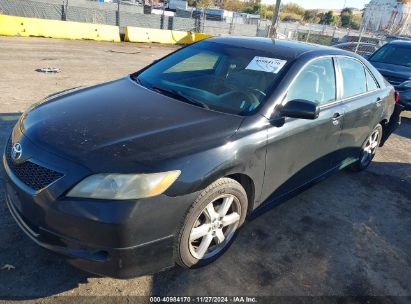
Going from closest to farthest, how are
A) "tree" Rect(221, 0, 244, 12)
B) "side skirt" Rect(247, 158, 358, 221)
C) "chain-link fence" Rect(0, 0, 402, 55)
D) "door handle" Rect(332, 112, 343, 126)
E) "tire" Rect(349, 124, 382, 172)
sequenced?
"side skirt" Rect(247, 158, 358, 221), "door handle" Rect(332, 112, 343, 126), "tire" Rect(349, 124, 382, 172), "chain-link fence" Rect(0, 0, 402, 55), "tree" Rect(221, 0, 244, 12)

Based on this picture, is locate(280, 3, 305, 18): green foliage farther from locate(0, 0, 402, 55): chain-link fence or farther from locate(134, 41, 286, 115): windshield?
locate(134, 41, 286, 115): windshield

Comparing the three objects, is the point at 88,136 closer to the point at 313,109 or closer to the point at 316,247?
the point at 313,109

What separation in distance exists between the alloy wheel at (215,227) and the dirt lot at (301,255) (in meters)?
0.16

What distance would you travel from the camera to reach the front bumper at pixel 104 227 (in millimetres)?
2246

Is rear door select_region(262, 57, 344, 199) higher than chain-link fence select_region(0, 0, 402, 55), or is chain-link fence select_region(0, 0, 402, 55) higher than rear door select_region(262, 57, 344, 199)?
rear door select_region(262, 57, 344, 199)

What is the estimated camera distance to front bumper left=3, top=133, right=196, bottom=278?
2246 mm

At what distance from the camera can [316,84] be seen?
12.2ft

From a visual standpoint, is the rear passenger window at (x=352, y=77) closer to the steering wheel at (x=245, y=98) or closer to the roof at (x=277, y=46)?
the roof at (x=277, y=46)

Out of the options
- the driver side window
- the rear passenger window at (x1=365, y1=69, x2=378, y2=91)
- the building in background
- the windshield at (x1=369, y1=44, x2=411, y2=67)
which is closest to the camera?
the driver side window

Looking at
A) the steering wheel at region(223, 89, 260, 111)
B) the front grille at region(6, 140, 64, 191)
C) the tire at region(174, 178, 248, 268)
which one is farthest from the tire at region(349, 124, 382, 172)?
the front grille at region(6, 140, 64, 191)

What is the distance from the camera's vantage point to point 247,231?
138 inches

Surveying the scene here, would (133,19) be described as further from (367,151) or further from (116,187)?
(116,187)

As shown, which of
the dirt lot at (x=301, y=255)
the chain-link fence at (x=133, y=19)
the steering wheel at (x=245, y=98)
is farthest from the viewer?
the chain-link fence at (x=133, y=19)

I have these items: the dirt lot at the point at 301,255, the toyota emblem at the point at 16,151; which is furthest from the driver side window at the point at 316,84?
the toyota emblem at the point at 16,151
